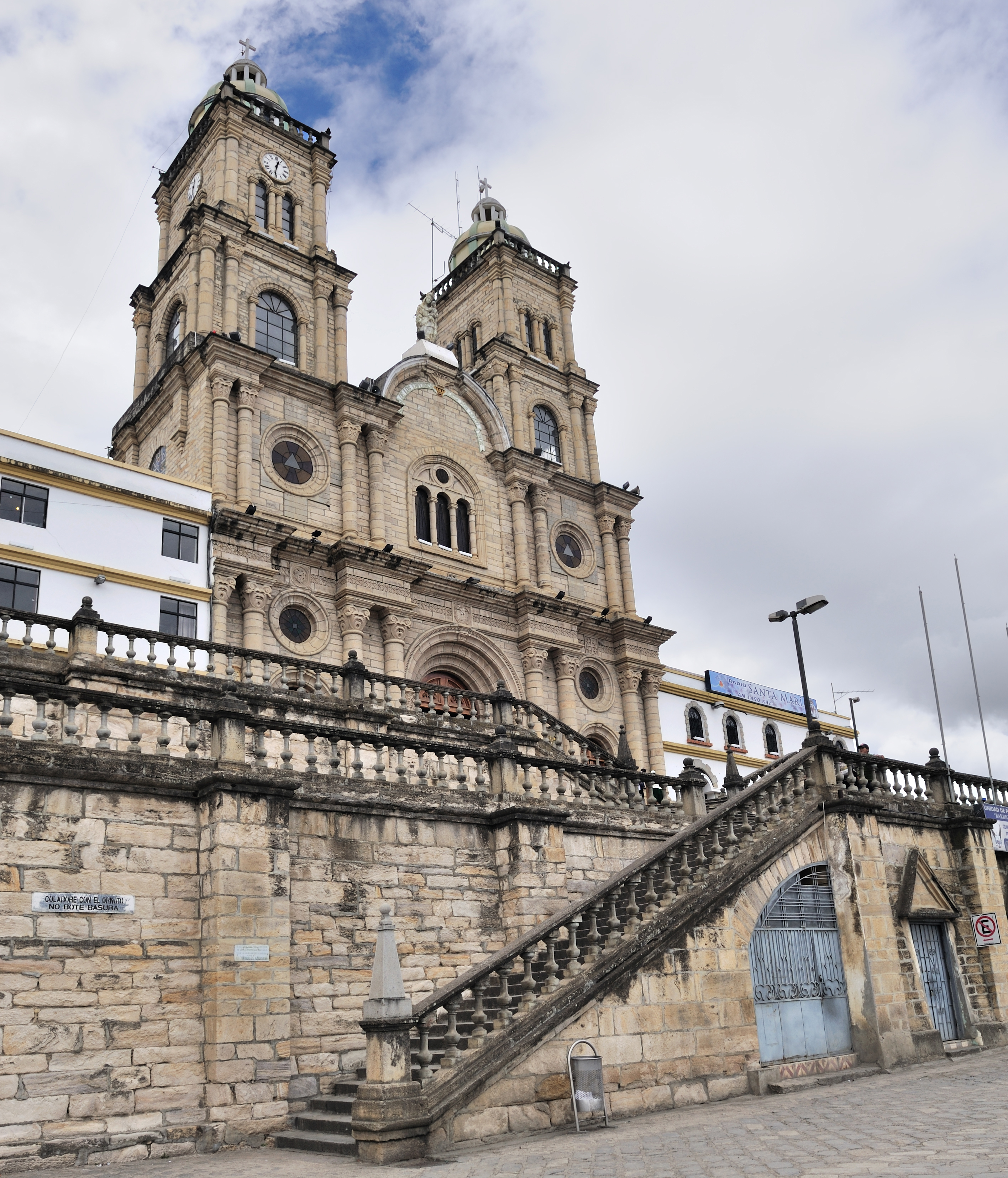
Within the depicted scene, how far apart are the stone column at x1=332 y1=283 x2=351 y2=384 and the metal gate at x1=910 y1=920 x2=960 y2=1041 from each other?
22.6 meters

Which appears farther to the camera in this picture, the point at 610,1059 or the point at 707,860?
the point at 707,860

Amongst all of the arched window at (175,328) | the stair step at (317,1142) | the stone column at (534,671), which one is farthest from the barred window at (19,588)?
the stone column at (534,671)

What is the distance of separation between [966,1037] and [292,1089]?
11071 mm

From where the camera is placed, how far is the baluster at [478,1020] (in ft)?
34.7

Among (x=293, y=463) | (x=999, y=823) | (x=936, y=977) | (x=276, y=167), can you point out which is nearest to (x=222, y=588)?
(x=293, y=463)

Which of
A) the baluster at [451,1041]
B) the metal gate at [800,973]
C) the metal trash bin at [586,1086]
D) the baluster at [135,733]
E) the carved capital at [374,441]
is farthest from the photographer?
the carved capital at [374,441]

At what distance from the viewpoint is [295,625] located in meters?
27.3

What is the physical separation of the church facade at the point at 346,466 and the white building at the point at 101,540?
2.63 feet

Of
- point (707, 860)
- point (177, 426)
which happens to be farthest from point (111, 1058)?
point (177, 426)

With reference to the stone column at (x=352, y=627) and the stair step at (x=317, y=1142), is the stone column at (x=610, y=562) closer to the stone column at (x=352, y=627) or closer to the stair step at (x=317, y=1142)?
the stone column at (x=352, y=627)

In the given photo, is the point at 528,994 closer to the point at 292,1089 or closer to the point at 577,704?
the point at 292,1089

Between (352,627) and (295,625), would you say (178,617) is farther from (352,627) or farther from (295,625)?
(352,627)

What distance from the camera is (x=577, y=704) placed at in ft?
109

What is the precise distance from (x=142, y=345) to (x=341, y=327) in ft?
22.2
